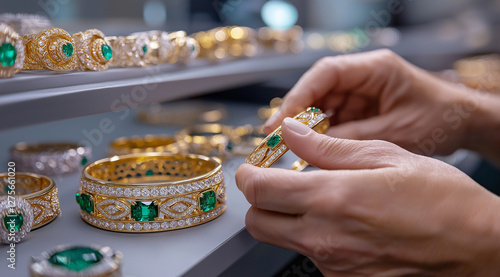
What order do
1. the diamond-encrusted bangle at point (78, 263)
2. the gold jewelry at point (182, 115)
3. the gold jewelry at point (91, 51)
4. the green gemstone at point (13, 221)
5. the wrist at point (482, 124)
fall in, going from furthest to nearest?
the gold jewelry at point (182, 115) → the wrist at point (482, 124) → the gold jewelry at point (91, 51) → the green gemstone at point (13, 221) → the diamond-encrusted bangle at point (78, 263)

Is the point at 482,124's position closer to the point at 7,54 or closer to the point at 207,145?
the point at 207,145

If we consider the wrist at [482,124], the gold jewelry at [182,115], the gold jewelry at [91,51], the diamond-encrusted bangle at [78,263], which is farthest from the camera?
the gold jewelry at [182,115]

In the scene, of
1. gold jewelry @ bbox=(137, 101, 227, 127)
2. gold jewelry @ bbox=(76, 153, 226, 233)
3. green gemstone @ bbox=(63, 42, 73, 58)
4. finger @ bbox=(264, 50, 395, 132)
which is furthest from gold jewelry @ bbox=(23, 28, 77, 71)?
gold jewelry @ bbox=(137, 101, 227, 127)

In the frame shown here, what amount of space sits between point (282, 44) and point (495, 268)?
3.12 ft

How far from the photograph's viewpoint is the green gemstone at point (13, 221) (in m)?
0.51

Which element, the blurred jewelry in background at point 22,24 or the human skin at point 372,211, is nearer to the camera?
the human skin at point 372,211

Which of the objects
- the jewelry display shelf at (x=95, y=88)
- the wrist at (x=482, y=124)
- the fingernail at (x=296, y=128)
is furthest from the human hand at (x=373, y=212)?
the wrist at (x=482, y=124)

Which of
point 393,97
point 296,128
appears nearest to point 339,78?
point 393,97

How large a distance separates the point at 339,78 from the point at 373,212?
0.49 m

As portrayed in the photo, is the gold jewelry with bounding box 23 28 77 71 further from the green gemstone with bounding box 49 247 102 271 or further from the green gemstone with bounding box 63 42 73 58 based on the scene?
the green gemstone with bounding box 49 247 102 271

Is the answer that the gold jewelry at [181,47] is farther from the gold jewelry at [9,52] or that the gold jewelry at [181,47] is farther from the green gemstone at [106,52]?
the gold jewelry at [9,52]

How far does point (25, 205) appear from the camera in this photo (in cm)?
53

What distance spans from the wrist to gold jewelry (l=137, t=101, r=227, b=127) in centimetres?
64

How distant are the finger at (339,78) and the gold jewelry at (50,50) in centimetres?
38
